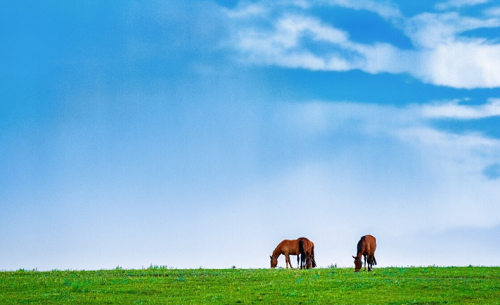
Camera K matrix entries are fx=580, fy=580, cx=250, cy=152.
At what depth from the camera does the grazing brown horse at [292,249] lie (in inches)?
1734

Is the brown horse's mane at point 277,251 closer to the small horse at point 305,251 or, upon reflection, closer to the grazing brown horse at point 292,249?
the grazing brown horse at point 292,249

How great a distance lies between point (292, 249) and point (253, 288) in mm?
22105

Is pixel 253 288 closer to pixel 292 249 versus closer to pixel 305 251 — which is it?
pixel 305 251

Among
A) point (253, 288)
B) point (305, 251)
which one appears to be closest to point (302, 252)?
point (305, 251)

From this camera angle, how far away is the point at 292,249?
48375 mm

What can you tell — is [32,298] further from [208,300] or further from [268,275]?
[268,275]

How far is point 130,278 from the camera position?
103 feet

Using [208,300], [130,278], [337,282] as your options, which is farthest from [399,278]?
[130,278]

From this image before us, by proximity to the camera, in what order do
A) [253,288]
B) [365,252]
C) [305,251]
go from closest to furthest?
1. [253,288]
2. [365,252]
3. [305,251]

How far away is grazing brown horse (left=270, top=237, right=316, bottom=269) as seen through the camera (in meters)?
44.0

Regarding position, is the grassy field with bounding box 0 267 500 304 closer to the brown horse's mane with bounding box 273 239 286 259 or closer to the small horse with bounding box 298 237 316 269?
the small horse with bounding box 298 237 316 269

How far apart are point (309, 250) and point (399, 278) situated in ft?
48.7

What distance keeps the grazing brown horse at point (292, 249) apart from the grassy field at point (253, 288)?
35.9 feet

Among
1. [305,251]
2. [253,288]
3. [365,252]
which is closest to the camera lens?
[253,288]
